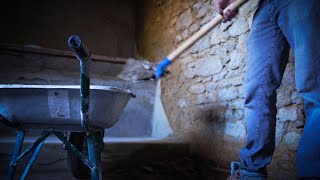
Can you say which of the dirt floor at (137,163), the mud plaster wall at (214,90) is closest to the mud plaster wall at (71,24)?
the mud plaster wall at (214,90)

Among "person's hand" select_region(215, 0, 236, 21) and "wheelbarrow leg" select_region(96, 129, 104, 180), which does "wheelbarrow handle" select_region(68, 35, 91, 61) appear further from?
"person's hand" select_region(215, 0, 236, 21)

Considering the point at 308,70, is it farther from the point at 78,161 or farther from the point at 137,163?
the point at 137,163

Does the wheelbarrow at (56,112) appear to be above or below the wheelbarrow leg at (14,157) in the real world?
above

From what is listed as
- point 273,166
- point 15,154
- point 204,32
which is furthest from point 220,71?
point 15,154

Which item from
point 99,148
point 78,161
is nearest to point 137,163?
point 78,161

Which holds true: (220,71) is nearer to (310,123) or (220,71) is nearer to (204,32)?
(204,32)

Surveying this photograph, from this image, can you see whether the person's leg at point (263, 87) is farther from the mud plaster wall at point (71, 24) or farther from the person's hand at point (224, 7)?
the mud plaster wall at point (71, 24)

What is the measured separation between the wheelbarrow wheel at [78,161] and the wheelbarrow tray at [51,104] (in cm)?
35

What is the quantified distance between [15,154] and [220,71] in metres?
1.80

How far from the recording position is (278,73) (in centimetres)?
150

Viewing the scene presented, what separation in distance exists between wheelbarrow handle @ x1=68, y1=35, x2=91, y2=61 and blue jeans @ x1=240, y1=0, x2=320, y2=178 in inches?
35.7

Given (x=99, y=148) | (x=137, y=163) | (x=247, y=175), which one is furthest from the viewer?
(x=137, y=163)

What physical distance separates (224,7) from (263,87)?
0.66 m

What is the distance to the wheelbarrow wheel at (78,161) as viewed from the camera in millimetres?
1949
